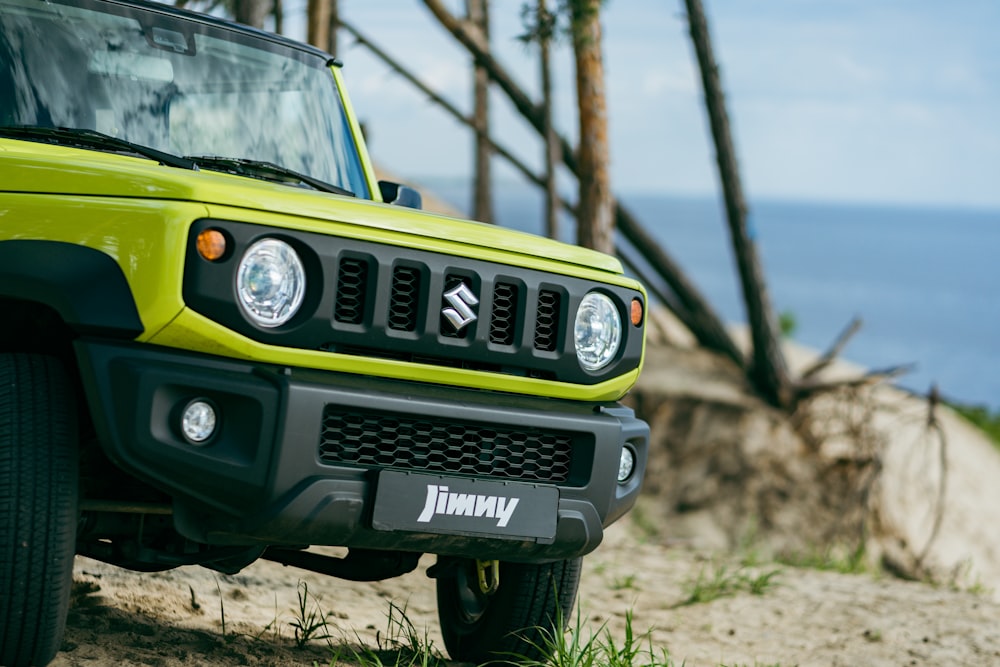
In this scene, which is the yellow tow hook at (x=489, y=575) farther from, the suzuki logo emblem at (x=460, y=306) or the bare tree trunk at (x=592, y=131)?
the bare tree trunk at (x=592, y=131)

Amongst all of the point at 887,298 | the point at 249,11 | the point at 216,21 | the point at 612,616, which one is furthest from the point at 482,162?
the point at 887,298

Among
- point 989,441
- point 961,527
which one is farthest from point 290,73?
point 989,441

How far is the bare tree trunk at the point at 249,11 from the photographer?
29.7 feet

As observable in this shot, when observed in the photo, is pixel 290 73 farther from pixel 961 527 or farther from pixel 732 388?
pixel 961 527

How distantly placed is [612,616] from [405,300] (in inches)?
117

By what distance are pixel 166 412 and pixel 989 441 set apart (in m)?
15.7

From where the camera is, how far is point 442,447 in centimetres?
345

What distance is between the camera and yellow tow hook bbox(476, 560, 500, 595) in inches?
163

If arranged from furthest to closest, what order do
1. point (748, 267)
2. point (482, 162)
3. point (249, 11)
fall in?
point (482, 162), point (748, 267), point (249, 11)

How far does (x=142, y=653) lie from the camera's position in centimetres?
398

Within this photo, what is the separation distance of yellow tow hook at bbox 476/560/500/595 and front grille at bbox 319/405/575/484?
25.9 inches

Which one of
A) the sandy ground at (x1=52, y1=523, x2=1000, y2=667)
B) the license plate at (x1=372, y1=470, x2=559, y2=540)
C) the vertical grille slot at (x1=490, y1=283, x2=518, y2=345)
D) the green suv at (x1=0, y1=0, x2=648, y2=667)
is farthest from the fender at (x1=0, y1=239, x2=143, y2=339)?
the sandy ground at (x1=52, y1=523, x2=1000, y2=667)

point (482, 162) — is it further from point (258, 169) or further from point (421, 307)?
point (421, 307)

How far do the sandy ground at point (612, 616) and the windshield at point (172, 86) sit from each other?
64.5 inches
